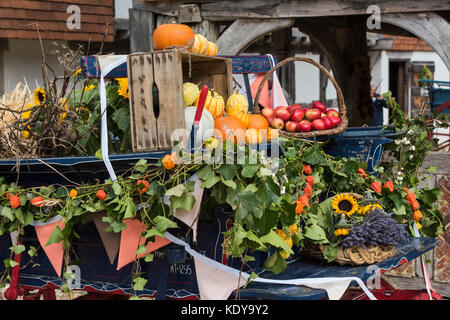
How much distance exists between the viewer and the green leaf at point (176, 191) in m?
2.45

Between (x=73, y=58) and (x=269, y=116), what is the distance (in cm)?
112

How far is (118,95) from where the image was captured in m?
3.19

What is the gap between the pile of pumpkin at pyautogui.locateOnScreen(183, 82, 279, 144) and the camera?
9.13 feet

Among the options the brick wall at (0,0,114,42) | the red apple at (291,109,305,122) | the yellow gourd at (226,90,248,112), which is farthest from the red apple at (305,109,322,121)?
the brick wall at (0,0,114,42)

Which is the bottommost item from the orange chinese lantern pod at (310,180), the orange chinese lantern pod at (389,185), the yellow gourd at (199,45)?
the orange chinese lantern pod at (389,185)

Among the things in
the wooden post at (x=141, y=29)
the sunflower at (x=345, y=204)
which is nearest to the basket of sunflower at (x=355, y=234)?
the sunflower at (x=345, y=204)

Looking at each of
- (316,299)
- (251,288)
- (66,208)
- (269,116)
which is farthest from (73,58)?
(316,299)

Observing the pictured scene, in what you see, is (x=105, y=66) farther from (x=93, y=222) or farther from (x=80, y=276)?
(x=80, y=276)

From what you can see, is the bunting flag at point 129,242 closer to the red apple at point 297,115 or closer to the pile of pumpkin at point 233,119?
the pile of pumpkin at point 233,119

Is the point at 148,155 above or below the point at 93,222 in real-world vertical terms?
above

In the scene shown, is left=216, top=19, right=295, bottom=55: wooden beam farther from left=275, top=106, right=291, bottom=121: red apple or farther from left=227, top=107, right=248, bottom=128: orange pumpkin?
left=227, top=107, right=248, bottom=128: orange pumpkin

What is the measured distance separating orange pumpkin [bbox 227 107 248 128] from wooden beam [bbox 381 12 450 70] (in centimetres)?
275

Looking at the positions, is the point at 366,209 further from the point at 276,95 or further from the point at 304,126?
the point at 276,95

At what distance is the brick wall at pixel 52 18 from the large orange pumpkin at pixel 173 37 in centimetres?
421
